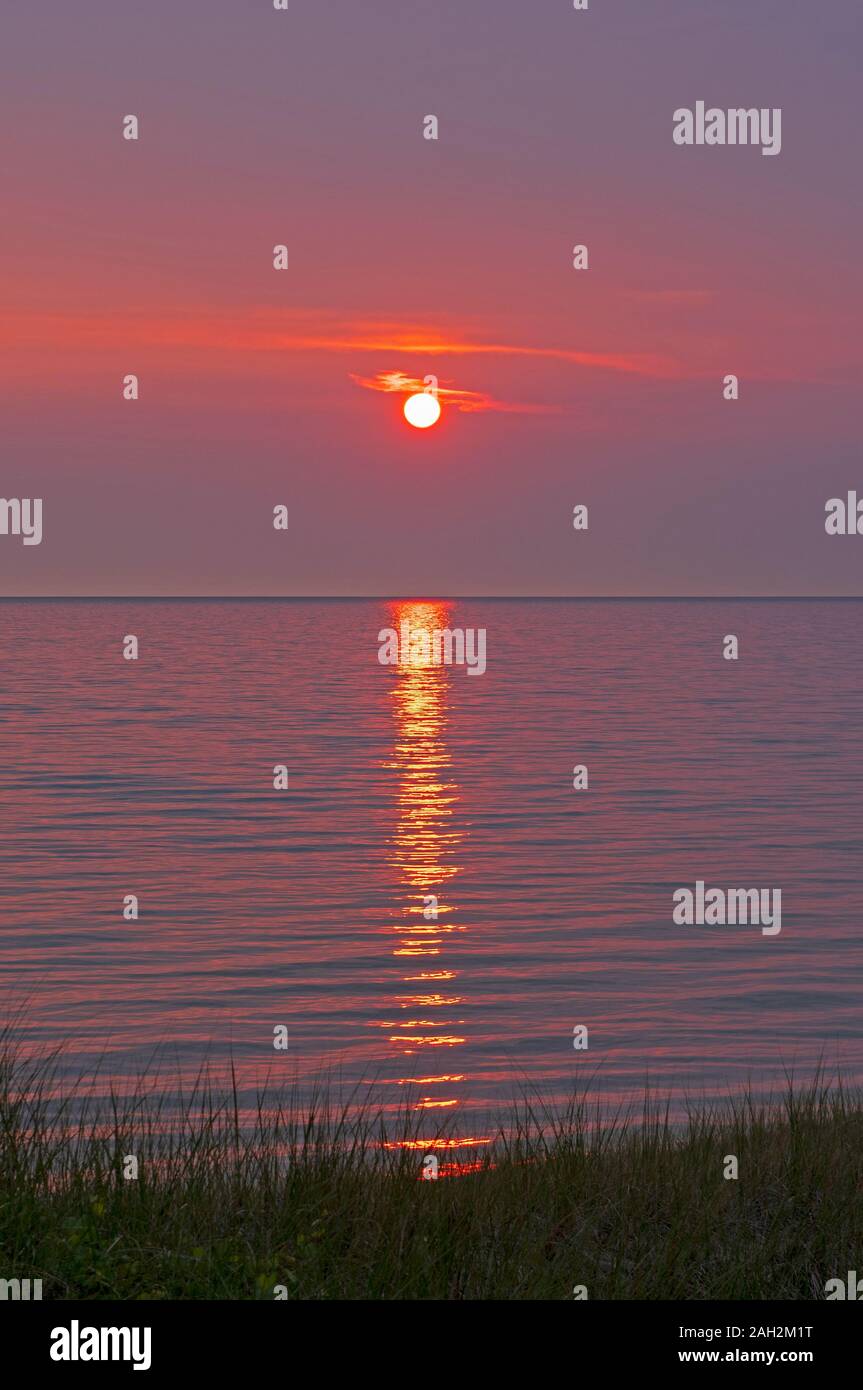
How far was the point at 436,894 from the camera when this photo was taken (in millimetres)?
26703

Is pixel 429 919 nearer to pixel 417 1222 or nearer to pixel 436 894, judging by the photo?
pixel 436 894

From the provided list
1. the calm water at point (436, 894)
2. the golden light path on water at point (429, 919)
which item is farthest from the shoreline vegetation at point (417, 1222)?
the calm water at point (436, 894)

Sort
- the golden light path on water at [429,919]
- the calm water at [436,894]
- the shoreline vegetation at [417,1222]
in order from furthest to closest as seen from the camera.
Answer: the calm water at [436,894]
the golden light path on water at [429,919]
the shoreline vegetation at [417,1222]

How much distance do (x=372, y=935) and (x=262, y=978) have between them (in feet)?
11.4

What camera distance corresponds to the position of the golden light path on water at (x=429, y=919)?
15.2 m

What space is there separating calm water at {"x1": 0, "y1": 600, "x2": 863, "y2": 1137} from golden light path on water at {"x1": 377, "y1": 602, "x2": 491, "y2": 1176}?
8 centimetres

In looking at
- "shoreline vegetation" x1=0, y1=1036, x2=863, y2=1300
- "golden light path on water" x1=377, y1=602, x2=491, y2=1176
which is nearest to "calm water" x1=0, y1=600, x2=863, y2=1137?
"golden light path on water" x1=377, y1=602, x2=491, y2=1176

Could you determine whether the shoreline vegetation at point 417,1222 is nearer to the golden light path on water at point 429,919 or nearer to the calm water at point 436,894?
the golden light path on water at point 429,919

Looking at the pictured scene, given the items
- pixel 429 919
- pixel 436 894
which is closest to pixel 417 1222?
pixel 429 919

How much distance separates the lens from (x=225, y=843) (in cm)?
3161

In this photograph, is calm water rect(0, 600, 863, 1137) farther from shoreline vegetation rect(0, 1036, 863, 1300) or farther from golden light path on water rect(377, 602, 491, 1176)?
shoreline vegetation rect(0, 1036, 863, 1300)

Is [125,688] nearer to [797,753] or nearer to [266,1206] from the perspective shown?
[797,753]

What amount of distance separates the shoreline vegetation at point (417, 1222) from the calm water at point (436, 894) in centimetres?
444
